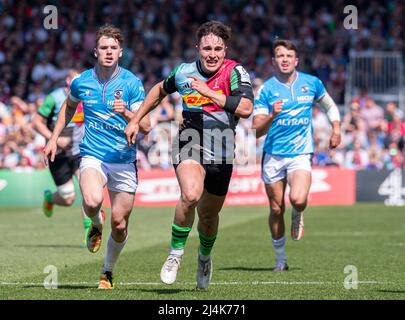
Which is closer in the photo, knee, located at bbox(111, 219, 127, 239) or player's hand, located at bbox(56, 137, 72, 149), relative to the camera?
knee, located at bbox(111, 219, 127, 239)

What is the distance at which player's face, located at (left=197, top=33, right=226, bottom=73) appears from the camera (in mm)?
9336

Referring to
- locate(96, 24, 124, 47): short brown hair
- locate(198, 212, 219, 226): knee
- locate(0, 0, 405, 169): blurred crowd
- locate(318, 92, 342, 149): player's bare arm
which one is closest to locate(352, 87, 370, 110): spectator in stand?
locate(0, 0, 405, 169): blurred crowd

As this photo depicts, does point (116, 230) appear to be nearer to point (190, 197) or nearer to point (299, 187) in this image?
point (190, 197)

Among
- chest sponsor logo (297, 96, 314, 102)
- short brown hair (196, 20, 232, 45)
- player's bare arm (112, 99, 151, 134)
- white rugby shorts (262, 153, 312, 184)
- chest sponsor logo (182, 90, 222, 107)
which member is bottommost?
white rugby shorts (262, 153, 312, 184)

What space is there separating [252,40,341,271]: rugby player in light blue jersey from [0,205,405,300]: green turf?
0.70 m

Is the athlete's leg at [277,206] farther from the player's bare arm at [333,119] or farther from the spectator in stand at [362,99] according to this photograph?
the spectator in stand at [362,99]

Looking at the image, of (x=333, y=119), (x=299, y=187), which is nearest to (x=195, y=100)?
(x=299, y=187)

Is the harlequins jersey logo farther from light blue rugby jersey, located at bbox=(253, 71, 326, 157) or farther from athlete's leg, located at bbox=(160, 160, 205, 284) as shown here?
light blue rugby jersey, located at bbox=(253, 71, 326, 157)

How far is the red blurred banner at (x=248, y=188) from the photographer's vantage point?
83.3 feet

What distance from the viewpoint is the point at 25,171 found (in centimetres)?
2469

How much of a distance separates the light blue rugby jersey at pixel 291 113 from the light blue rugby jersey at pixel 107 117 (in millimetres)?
2734

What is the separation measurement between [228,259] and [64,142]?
11.8ft

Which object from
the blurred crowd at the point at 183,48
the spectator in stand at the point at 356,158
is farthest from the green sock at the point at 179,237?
the spectator in stand at the point at 356,158
